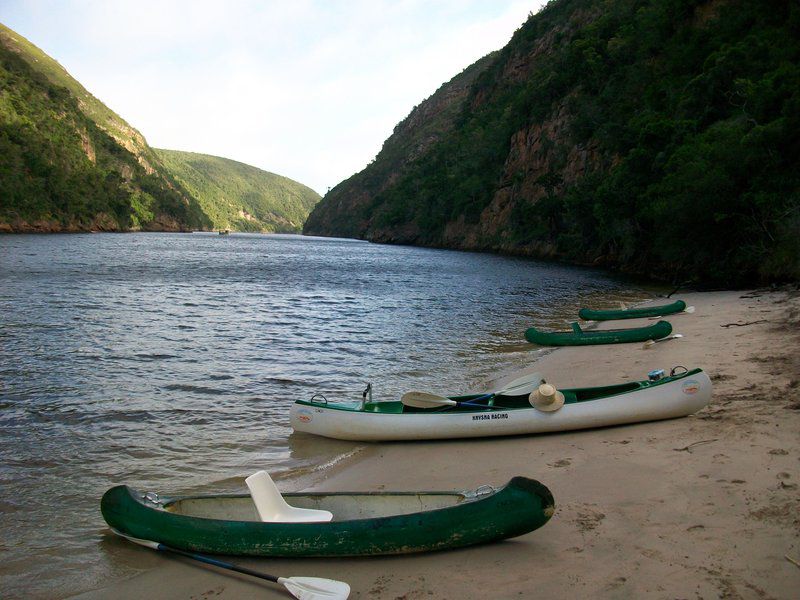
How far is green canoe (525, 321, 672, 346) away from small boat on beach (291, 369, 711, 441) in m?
7.02

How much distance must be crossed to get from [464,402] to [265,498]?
3.65 metres

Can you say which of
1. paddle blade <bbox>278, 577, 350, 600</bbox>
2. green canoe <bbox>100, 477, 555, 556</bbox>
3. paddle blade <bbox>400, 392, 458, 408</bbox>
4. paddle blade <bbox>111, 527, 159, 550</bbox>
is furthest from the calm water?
paddle blade <bbox>278, 577, 350, 600</bbox>

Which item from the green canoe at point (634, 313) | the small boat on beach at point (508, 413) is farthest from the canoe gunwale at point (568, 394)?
the green canoe at point (634, 313)

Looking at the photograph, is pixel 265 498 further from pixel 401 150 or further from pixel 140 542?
pixel 401 150

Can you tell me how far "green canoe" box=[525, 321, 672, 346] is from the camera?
14.5 m

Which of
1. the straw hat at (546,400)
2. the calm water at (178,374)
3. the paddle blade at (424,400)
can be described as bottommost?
the calm water at (178,374)

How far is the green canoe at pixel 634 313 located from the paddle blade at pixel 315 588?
1632 cm

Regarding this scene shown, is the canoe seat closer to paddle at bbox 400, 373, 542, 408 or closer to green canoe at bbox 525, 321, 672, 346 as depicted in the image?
paddle at bbox 400, 373, 542, 408

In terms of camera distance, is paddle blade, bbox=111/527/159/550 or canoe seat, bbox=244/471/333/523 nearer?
paddle blade, bbox=111/527/159/550

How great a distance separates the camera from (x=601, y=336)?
1507cm

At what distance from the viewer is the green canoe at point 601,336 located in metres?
14.5

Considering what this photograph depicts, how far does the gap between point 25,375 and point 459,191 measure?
3262 inches

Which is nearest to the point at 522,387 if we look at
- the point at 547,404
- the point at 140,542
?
the point at 547,404

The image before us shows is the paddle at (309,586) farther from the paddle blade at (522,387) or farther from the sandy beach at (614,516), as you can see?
the paddle blade at (522,387)
